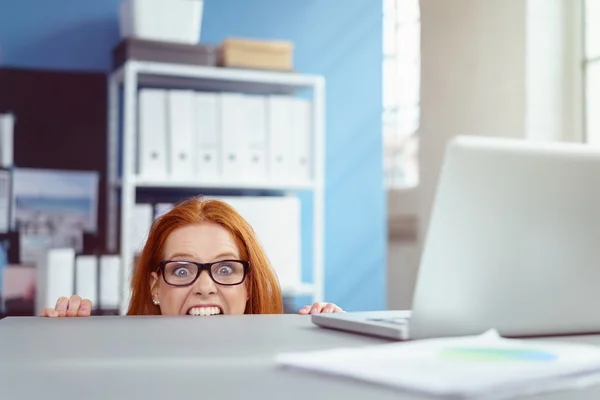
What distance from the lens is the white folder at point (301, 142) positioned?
9.38 ft

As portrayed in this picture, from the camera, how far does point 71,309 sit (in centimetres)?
122

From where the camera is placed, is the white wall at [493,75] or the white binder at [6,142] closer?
the white binder at [6,142]

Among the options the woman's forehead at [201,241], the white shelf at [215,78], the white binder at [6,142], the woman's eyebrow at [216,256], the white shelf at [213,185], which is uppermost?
the white shelf at [215,78]

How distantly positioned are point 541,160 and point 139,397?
441 mm

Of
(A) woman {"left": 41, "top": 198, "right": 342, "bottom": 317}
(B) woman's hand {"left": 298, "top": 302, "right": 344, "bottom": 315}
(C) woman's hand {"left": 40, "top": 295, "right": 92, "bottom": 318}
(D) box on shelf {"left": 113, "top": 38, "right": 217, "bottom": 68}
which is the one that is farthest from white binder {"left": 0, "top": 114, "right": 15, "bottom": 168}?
(B) woman's hand {"left": 298, "top": 302, "right": 344, "bottom": 315}

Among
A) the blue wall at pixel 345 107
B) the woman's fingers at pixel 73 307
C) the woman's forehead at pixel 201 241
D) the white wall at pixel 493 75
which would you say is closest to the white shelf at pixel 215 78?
the blue wall at pixel 345 107

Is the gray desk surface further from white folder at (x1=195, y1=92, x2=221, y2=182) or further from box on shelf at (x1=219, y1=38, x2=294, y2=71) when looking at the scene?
box on shelf at (x1=219, y1=38, x2=294, y2=71)

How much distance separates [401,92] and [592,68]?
1536mm

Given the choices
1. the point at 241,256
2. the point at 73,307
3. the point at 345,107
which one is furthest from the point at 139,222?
the point at 73,307

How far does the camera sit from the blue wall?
3.17 meters

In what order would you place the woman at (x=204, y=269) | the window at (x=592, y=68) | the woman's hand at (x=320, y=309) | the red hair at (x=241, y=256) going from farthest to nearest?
the window at (x=592, y=68) → the red hair at (x=241, y=256) → the woman at (x=204, y=269) → the woman's hand at (x=320, y=309)

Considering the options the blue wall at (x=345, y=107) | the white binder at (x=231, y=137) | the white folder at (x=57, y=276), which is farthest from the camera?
the blue wall at (x=345, y=107)

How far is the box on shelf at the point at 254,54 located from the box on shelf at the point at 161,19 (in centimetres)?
13

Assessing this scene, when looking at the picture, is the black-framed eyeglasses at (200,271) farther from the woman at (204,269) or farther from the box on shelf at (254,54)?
the box on shelf at (254,54)
